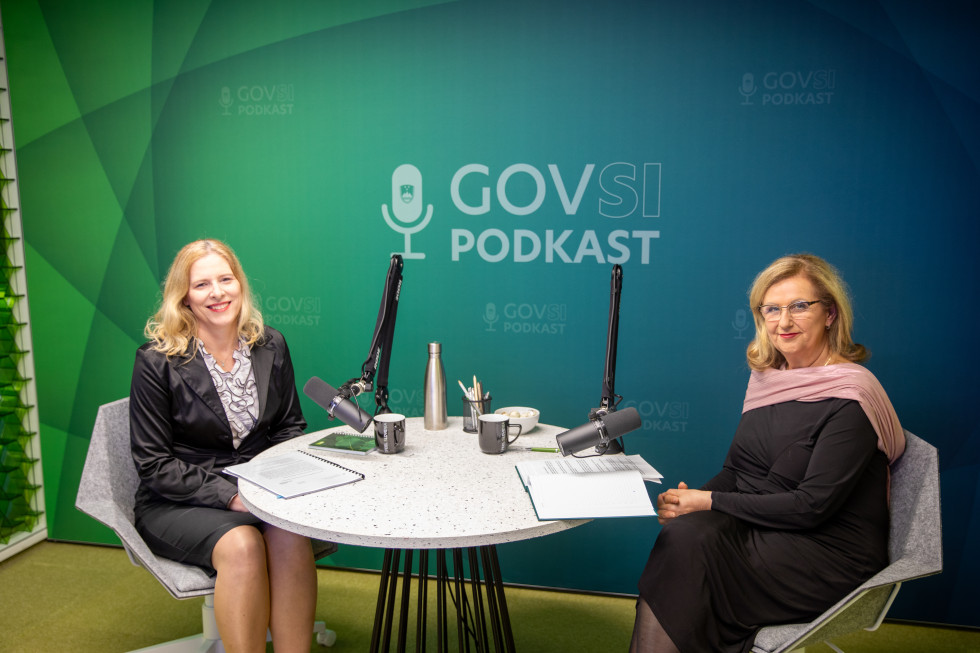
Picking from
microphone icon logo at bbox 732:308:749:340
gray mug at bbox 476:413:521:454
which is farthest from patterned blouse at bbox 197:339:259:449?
microphone icon logo at bbox 732:308:749:340

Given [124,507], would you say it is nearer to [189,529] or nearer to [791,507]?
[189,529]

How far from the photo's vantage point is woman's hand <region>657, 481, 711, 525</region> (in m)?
1.89

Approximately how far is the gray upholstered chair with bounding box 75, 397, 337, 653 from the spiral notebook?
1.06ft

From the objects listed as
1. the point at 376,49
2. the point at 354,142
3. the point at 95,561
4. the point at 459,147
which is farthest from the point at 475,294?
the point at 95,561

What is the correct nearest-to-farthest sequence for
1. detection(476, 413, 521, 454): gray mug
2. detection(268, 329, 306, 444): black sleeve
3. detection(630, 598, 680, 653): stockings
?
detection(630, 598, 680, 653): stockings → detection(476, 413, 521, 454): gray mug → detection(268, 329, 306, 444): black sleeve

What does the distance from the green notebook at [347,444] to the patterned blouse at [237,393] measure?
0.96 feet

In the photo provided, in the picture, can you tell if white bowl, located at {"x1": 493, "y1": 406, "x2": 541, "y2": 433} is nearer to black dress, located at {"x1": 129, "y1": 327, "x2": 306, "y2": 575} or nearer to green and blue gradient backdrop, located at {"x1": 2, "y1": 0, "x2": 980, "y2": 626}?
green and blue gradient backdrop, located at {"x1": 2, "y1": 0, "x2": 980, "y2": 626}

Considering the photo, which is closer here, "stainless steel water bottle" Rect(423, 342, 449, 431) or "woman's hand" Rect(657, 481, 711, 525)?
"woman's hand" Rect(657, 481, 711, 525)

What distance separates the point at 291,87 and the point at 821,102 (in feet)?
7.16

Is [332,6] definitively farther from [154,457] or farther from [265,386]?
[154,457]

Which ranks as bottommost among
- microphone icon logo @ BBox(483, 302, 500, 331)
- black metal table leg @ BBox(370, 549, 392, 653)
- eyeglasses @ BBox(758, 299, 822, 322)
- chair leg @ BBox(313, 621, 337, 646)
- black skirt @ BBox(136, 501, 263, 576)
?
chair leg @ BBox(313, 621, 337, 646)

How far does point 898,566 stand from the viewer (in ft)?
5.22

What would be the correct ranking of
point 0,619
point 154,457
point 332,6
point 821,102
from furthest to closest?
1. point 332,6
2. point 0,619
3. point 821,102
4. point 154,457

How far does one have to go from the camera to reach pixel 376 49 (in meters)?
2.86
